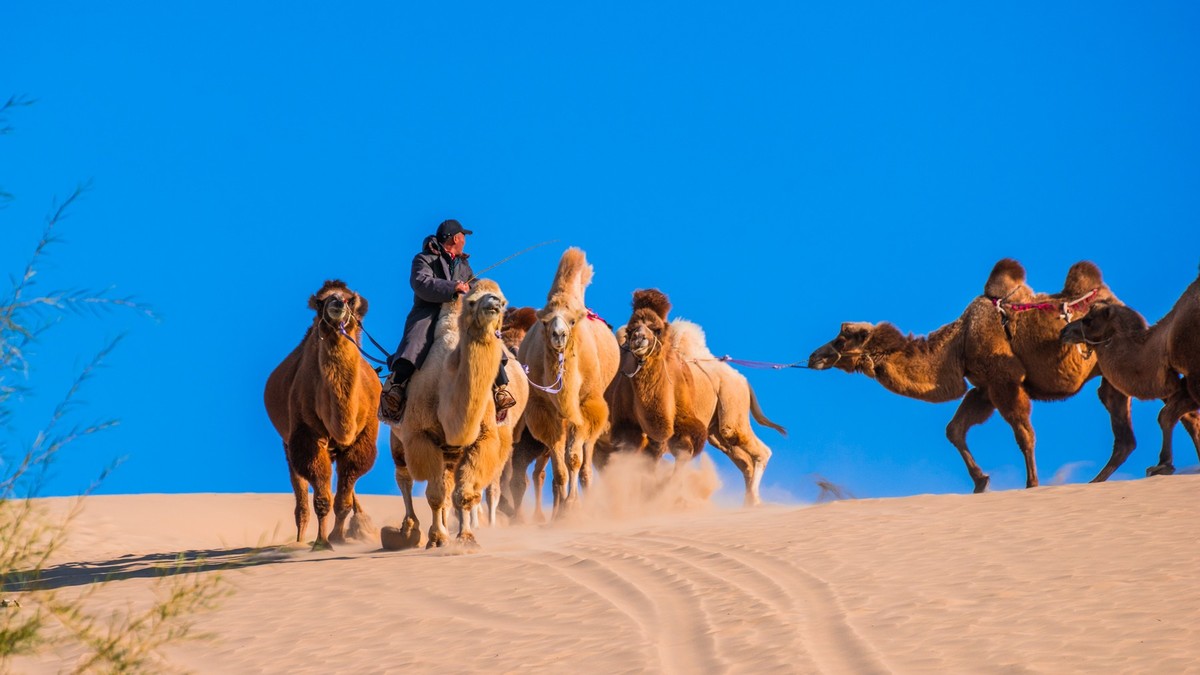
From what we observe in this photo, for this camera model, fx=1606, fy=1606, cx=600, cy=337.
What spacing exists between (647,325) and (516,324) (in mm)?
1975

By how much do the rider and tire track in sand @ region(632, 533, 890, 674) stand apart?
215 cm

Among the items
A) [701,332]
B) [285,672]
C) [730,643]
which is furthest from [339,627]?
[701,332]

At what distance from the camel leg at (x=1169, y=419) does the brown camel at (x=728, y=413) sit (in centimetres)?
488

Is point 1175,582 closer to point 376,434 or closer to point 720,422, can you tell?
point 376,434

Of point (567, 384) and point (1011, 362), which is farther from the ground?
point (1011, 362)

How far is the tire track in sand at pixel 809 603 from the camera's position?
26.5ft

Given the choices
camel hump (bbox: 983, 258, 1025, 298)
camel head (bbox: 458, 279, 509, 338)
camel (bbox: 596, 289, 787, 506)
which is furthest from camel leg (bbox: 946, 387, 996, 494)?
camel head (bbox: 458, 279, 509, 338)

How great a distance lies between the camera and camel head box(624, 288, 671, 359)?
1700cm

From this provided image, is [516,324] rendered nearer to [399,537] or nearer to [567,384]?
[567,384]

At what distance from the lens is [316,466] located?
1435 centimetres

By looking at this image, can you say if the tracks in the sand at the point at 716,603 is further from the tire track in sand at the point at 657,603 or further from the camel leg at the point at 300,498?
the camel leg at the point at 300,498

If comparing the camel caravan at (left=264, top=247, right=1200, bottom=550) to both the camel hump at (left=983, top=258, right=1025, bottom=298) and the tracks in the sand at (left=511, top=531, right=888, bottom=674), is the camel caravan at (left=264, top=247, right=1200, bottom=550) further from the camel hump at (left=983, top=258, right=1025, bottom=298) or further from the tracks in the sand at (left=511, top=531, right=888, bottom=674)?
the tracks in the sand at (left=511, top=531, right=888, bottom=674)

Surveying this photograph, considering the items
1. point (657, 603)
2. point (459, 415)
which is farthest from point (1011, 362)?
point (657, 603)

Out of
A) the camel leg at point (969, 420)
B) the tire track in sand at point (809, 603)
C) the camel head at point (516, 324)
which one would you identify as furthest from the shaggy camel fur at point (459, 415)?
the camel leg at point (969, 420)
